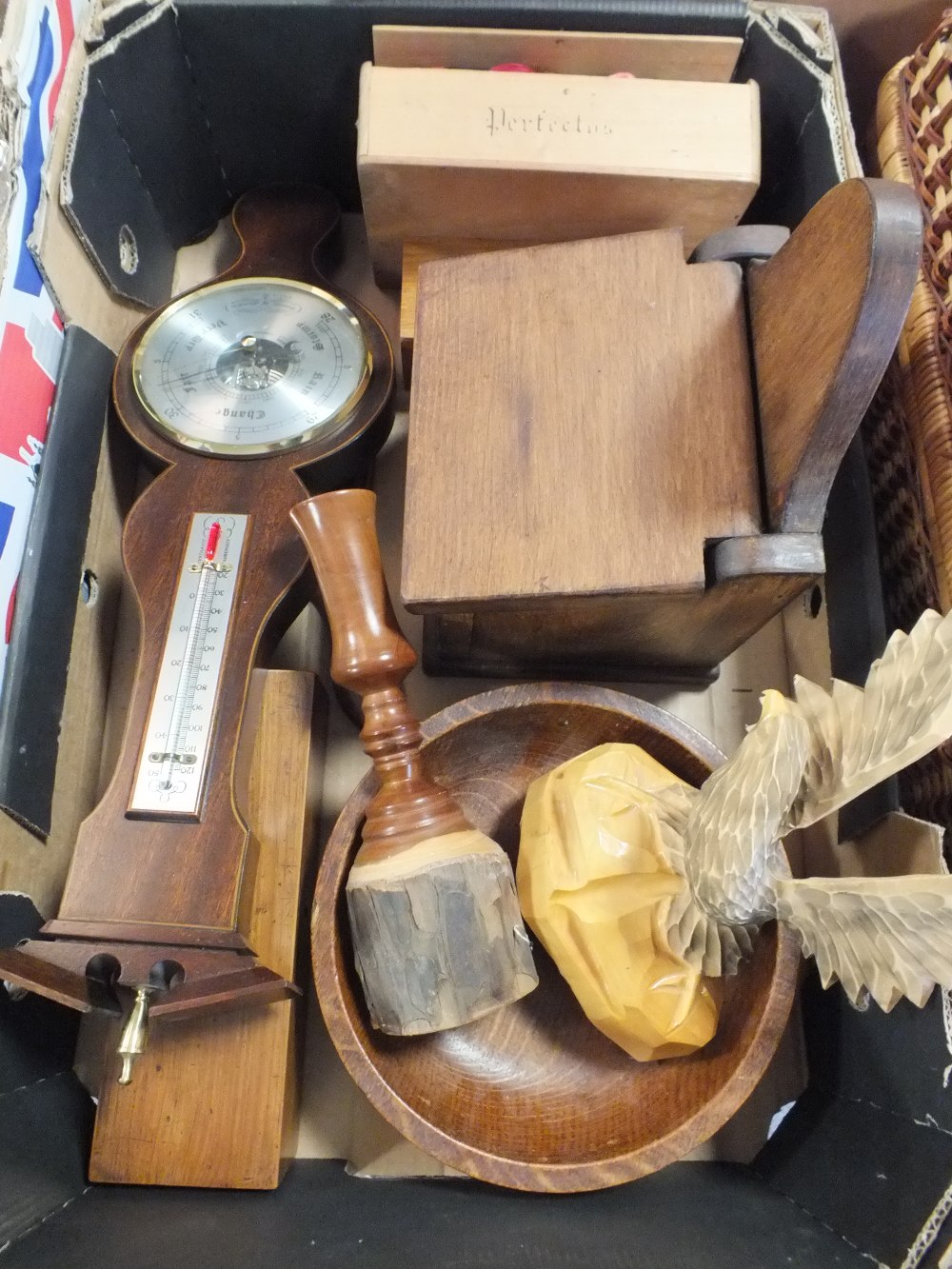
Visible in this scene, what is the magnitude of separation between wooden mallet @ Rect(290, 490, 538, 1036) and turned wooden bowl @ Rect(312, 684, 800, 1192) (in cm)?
4

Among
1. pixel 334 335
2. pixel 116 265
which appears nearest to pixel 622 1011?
pixel 334 335

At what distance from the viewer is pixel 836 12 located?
91 cm

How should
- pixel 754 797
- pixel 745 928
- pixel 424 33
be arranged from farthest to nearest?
pixel 424 33 → pixel 745 928 → pixel 754 797

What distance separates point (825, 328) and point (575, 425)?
0.18 meters

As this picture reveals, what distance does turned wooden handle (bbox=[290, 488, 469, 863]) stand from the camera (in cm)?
67

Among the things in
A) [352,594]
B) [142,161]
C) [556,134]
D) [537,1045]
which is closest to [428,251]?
[556,134]

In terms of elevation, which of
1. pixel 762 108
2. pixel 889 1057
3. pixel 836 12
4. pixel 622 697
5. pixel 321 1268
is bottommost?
pixel 321 1268

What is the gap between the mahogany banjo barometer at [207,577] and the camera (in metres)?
0.67

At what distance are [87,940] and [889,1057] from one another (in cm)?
Answer: 61

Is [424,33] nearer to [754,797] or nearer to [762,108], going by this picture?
[762,108]

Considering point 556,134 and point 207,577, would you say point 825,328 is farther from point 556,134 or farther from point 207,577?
point 207,577

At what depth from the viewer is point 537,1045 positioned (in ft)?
2.48

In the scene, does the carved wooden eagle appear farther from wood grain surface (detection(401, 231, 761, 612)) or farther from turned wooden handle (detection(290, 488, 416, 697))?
turned wooden handle (detection(290, 488, 416, 697))

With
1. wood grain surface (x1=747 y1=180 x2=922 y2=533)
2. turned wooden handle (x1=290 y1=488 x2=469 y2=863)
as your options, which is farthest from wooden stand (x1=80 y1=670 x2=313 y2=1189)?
wood grain surface (x1=747 y1=180 x2=922 y2=533)
